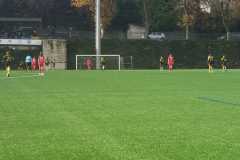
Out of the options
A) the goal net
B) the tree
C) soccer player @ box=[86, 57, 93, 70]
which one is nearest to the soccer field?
the goal net

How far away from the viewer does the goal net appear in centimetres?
6359

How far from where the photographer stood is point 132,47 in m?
71.7

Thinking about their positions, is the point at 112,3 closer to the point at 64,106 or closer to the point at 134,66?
the point at 134,66

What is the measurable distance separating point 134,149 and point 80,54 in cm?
5876

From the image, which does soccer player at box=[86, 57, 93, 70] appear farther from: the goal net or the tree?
the tree

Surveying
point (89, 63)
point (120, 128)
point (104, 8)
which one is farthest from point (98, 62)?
point (120, 128)

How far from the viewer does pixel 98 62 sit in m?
63.4

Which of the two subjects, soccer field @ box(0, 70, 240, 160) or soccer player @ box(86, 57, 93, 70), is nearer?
soccer field @ box(0, 70, 240, 160)

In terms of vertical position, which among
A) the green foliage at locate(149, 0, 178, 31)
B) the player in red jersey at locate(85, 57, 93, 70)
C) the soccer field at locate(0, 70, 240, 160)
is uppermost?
the green foliage at locate(149, 0, 178, 31)

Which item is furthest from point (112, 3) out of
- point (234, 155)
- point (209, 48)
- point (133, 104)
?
point (234, 155)

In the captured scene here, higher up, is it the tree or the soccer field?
the tree

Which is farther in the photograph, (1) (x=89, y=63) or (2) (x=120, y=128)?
(1) (x=89, y=63)

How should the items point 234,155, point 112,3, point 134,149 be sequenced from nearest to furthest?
point 234,155 → point 134,149 → point 112,3

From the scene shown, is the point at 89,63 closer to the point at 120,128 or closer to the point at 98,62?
the point at 98,62
